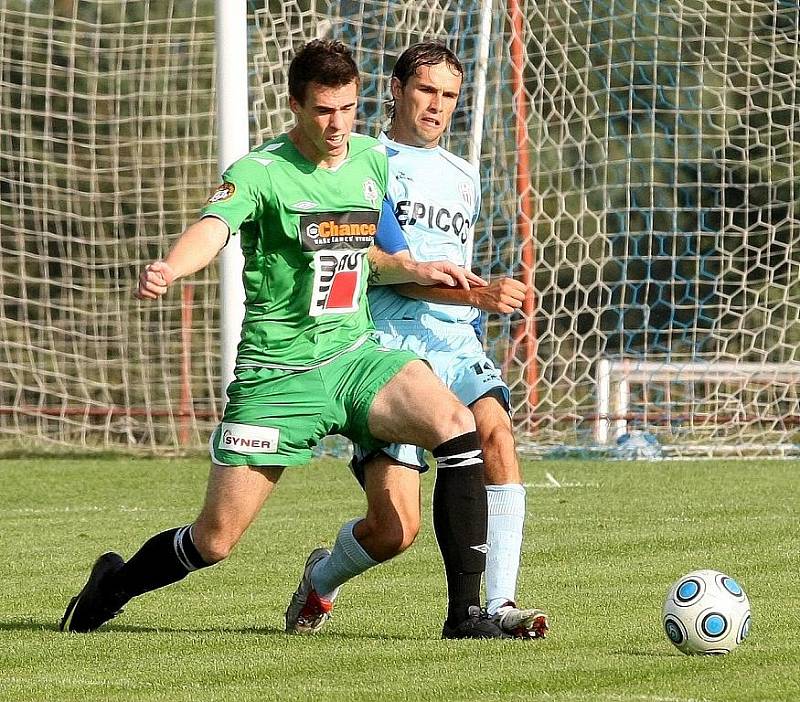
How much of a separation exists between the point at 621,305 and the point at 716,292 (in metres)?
0.80

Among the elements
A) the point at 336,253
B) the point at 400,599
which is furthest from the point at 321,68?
the point at 400,599

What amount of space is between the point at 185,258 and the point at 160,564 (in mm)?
1241

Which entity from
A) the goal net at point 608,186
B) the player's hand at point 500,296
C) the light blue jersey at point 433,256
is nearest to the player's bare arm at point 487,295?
the player's hand at point 500,296

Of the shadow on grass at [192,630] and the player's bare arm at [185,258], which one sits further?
the shadow on grass at [192,630]

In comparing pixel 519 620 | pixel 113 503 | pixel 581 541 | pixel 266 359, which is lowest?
pixel 113 503

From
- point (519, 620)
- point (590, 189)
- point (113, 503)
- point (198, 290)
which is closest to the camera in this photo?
point (519, 620)

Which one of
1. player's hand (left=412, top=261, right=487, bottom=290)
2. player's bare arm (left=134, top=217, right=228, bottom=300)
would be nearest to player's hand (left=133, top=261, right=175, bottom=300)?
player's bare arm (left=134, top=217, right=228, bottom=300)

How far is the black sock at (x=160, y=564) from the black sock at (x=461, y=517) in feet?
2.82

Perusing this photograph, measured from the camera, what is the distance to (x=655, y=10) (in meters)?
12.8

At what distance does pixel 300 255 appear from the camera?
17.1 ft

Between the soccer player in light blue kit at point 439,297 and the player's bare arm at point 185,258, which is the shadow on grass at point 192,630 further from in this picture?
the player's bare arm at point 185,258

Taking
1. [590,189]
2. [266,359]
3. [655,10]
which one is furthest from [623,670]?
[655,10]

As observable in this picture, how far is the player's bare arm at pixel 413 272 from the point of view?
17.7 ft

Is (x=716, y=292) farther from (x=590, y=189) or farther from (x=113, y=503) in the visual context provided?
(x=113, y=503)
